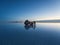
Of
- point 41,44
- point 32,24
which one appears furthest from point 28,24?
point 41,44

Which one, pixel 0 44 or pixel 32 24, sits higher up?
pixel 32 24

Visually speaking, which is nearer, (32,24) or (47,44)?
(47,44)

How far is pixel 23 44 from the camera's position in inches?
81.8

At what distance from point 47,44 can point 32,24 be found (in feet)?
14.4

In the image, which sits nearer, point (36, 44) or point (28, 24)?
point (36, 44)

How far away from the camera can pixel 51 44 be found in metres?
2.13

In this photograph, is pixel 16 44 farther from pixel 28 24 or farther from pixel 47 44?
pixel 28 24

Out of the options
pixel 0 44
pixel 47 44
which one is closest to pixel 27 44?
pixel 47 44

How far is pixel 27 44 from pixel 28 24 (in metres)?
4.56

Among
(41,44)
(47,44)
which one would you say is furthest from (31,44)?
(47,44)

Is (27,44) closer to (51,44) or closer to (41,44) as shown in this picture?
(41,44)

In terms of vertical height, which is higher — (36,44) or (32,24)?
(32,24)

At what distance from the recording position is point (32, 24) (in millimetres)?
6484

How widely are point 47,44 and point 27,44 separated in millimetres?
502
